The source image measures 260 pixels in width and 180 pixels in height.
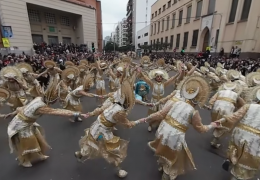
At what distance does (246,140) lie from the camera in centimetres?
204

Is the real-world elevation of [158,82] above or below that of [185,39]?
below

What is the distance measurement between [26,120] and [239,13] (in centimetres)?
1714

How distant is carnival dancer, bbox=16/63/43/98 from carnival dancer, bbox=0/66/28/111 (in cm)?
65

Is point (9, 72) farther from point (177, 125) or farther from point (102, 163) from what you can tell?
point (177, 125)

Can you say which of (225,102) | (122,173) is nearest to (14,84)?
(122,173)

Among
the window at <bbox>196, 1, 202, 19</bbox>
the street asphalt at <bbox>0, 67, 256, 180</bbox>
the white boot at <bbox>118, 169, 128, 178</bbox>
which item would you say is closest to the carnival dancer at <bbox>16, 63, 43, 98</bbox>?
the street asphalt at <bbox>0, 67, 256, 180</bbox>

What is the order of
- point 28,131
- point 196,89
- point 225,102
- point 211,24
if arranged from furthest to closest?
point 211,24 < point 225,102 < point 28,131 < point 196,89

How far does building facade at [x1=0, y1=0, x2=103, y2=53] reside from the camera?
17312 mm

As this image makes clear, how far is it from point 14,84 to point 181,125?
4.17 m

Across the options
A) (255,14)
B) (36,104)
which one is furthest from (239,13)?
(36,104)

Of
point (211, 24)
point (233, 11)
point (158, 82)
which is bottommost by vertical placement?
point (158, 82)

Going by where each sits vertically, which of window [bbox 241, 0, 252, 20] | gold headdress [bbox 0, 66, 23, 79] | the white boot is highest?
window [bbox 241, 0, 252, 20]

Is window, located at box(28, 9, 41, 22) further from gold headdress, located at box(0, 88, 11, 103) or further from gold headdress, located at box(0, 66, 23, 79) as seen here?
gold headdress, located at box(0, 88, 11, 103)

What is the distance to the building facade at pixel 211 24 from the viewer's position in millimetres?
12062
